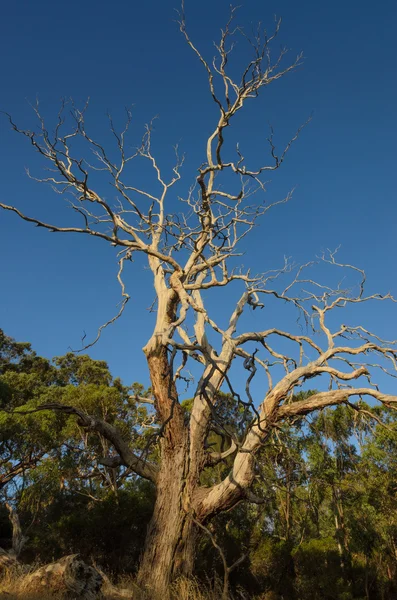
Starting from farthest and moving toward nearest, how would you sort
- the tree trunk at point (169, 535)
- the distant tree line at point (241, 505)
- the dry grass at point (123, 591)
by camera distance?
1. the distant tree line at point (241, 505)
2. the tree trunk at point (169, 535)
3. the dry grass at point (123, 591)

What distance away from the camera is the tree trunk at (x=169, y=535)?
19.6 ft

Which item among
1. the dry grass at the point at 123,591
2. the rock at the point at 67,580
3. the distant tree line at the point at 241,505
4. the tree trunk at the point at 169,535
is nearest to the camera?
the dry grass at the point at 123,591

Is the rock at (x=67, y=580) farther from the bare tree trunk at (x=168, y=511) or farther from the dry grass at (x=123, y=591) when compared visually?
the bare tree trunk at (x=168, y=511)

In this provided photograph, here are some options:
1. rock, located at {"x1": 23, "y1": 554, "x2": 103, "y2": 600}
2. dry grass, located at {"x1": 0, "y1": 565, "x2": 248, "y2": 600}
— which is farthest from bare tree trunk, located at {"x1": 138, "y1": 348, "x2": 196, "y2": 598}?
rock, located at {"x1": 23, "y1": 554, "x2": 103, "y2": 600}

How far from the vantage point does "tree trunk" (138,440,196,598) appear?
19.6ft

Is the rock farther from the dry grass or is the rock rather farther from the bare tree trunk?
the bare tree trunk

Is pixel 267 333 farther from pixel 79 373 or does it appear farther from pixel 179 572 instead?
pixel 79 373

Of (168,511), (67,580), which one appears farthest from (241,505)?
(67,580)

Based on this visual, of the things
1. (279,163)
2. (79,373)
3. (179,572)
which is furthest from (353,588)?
(79,373)

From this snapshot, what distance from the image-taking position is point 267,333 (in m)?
8.61

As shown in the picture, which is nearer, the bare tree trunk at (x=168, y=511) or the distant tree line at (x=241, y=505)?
the bare tree trunk at (x=168, y=511)

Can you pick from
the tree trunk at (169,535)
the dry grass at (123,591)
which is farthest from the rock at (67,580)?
the tree trunk at (169,535)

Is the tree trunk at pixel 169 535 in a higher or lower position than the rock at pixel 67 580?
higher

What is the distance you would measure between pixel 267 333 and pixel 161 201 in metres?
3.70
